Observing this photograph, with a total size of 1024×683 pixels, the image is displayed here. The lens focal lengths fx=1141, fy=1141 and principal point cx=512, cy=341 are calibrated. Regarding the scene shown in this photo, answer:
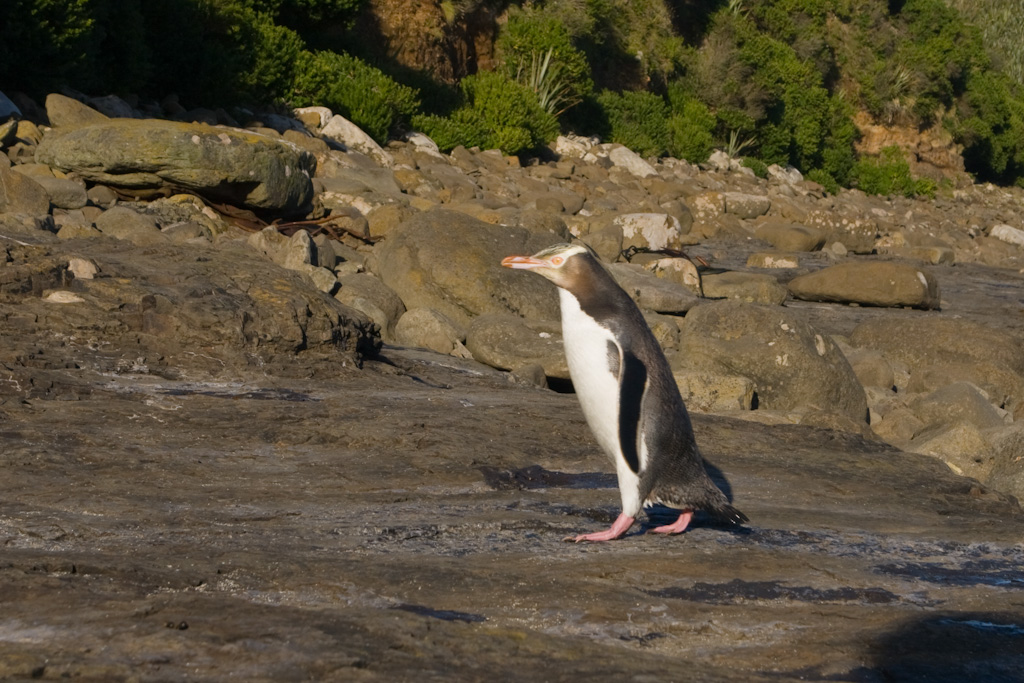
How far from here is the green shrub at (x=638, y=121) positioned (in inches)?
1335

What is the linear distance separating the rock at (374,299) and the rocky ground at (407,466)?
49 millimetres

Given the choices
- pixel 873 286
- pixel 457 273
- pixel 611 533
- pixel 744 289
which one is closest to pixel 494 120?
pixel 744 289

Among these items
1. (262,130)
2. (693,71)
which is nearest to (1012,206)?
(693,71)

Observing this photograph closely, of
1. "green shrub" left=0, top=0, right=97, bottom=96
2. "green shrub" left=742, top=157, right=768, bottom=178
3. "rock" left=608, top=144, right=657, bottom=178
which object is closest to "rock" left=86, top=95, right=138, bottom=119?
"green shrub" left=0, top=0, right=97, bottom=96

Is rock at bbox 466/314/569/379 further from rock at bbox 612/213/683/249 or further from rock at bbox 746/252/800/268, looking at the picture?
rock at bbox 746/252/800/268

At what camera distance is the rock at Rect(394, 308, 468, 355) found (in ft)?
32.7

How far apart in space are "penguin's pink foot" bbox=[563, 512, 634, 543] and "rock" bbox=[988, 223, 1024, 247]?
92.4 feet

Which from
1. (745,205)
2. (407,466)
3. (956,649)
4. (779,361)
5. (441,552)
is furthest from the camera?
(745,205)

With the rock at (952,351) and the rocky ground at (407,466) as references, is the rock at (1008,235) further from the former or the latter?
the rocky ground at (407,466)

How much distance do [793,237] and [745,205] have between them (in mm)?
Answer: 4163

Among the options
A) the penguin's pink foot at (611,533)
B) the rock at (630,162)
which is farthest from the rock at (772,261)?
the penguin's pink foot at (611,533)

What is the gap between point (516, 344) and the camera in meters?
9.54

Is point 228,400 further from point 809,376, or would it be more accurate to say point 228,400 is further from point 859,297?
point 859,297

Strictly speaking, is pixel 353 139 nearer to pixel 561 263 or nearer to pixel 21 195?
pixel 21 195
